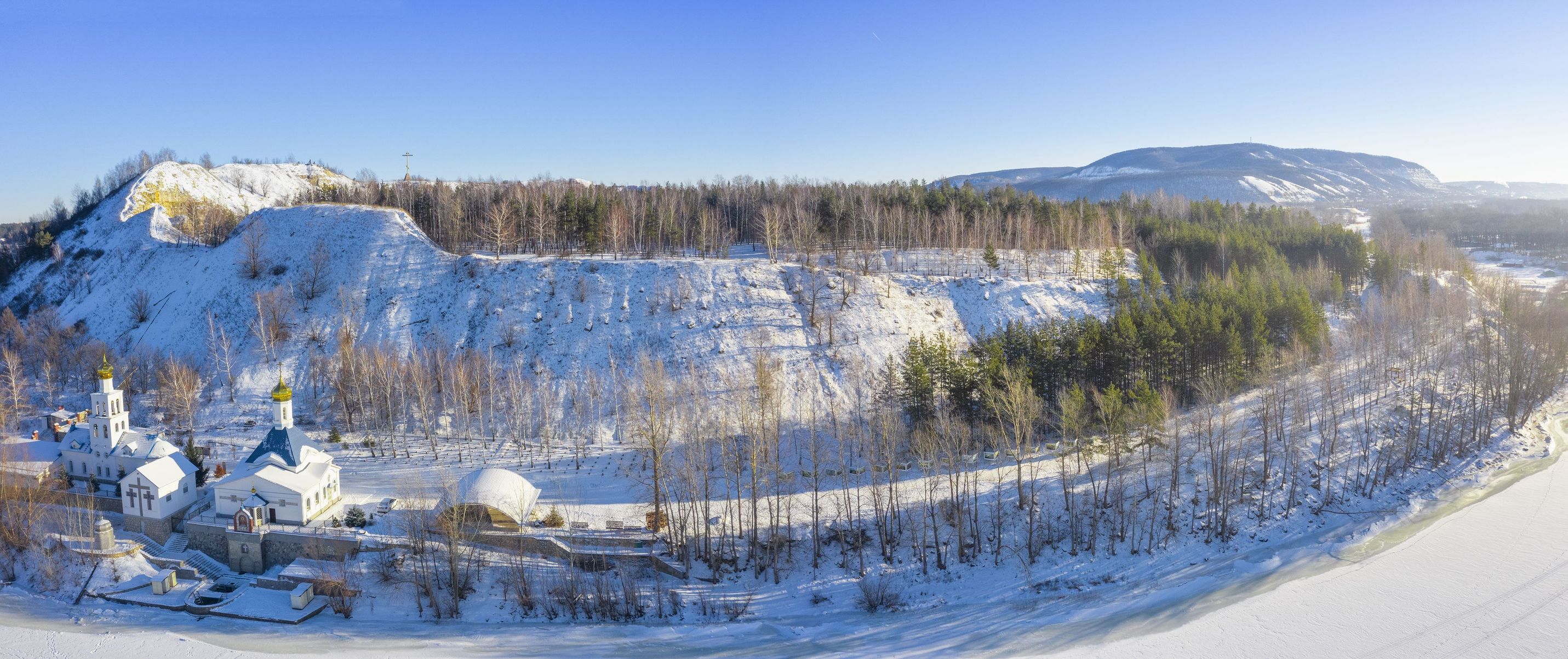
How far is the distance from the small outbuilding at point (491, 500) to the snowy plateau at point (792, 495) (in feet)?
8.54

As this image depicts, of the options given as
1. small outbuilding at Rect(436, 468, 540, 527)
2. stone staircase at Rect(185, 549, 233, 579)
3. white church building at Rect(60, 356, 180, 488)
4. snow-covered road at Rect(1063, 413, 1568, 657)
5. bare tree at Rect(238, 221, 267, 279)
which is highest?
bare tree at Rect(238, 221, 267, 279)

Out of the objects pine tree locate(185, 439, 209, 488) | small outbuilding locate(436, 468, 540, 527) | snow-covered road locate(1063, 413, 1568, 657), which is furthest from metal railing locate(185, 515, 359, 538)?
snow-covered road locate(1063, 413, 1568, 657)

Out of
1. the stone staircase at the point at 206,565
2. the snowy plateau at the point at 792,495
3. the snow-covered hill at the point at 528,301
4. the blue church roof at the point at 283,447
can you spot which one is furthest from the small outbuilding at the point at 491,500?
the snow-covered hill at the point at 528,301

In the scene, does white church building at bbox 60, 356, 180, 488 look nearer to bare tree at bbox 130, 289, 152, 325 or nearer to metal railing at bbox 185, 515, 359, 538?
metal railing at bbox 185, 515, 359, 538

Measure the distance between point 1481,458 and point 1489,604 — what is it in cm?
1679

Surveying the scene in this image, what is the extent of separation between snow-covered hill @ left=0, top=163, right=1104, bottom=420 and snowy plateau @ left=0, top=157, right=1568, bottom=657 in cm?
23

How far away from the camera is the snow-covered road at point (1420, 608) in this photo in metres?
23.6

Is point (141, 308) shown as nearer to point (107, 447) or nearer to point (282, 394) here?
point (107, 447)

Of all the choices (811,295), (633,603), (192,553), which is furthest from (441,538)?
(811,295)

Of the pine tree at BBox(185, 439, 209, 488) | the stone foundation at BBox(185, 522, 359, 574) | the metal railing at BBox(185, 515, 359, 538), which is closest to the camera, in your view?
the stone foundation at BBox(185, 522, 359, 574)

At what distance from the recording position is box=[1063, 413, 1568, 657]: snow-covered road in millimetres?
23562

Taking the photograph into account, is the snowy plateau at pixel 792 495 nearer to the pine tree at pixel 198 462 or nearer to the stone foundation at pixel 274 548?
the stone foundation at pixel 274 548

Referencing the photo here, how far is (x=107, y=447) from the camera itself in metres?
34.2

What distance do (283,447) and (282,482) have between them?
75.7 inches
